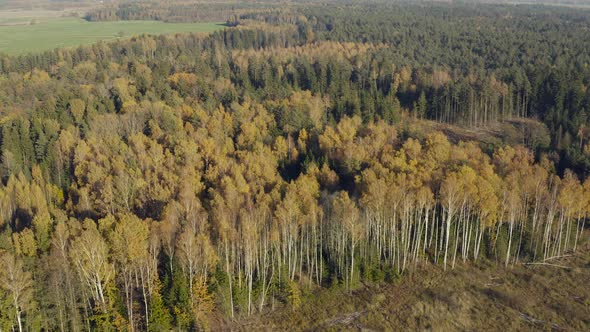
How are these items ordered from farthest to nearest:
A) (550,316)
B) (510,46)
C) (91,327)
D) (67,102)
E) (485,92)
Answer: (510,46)
(485,92)
(67,102)
(550,316)
(91,327)

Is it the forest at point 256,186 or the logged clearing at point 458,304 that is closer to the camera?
the forest at point 256,186

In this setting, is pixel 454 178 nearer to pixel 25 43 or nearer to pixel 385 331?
pixel 385 331

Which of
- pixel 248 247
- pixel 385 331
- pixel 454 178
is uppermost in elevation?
pixel 454 178

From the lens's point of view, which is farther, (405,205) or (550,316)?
(405,205)

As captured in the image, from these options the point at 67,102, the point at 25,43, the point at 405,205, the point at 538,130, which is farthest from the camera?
the point at 25,43

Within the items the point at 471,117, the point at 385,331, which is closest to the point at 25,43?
the point at 471,117
